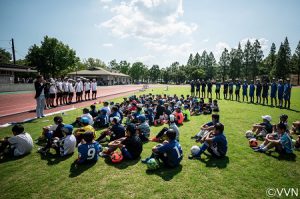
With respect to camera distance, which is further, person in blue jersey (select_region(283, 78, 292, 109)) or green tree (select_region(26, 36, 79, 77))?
green tree (select_region(26, 36, 79, 77))

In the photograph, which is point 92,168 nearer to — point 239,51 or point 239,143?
point 239,143

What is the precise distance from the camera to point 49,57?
61.8m

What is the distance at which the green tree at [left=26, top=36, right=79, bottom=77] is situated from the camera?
60250 mm

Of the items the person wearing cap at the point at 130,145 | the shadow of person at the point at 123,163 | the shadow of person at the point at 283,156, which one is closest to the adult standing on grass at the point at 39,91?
the shadow of person at the point at 123,163

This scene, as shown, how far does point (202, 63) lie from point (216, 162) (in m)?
122

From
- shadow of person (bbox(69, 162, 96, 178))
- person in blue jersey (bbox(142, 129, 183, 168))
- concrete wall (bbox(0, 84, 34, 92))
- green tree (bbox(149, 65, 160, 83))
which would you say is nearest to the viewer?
shadow of person (bbox(69, 162, 96, 178))

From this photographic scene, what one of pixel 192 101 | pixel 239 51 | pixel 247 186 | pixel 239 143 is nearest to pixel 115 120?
pixel 247 186

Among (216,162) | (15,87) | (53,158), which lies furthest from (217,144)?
(15,87)

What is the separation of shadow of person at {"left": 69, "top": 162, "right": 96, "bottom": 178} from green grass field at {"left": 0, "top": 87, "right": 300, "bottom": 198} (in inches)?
1.3

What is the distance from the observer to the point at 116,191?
17.1 feet

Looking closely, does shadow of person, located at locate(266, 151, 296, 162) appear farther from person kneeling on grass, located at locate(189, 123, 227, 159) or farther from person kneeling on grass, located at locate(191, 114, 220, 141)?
person kneeling on grass, located at locate(191, 114, 220, 141)

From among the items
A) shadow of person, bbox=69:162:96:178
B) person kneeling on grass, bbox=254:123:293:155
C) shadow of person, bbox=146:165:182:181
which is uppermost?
person kneeling on grass, bbox=254:123:293:155

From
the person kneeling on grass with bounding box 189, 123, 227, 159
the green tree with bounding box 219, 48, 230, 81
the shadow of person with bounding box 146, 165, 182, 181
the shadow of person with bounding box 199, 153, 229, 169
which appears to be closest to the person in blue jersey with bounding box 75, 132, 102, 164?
the shadow of person with bounding box 146, 165, 182, 181

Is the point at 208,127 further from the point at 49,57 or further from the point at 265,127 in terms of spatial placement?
the point at 49,57
